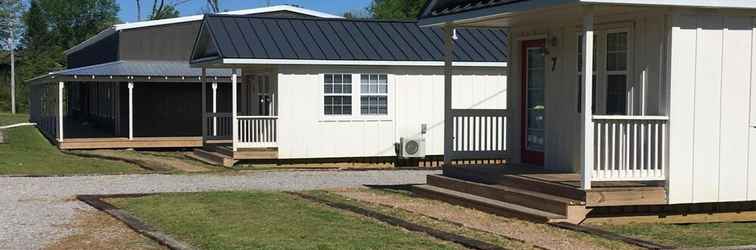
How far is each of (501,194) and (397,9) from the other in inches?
2473

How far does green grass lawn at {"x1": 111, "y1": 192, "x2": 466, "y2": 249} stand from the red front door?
11.0ft

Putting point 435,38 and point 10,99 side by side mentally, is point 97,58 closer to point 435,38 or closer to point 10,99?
point 435,38

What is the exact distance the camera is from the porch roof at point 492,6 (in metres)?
10.4

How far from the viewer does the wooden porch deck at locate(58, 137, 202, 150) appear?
87.0 feet

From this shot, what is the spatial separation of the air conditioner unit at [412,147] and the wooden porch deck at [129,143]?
785 cm

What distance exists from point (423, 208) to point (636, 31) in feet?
11.4

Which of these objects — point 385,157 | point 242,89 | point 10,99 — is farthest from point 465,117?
point 10,99

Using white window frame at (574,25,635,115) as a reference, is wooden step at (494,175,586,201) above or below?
below

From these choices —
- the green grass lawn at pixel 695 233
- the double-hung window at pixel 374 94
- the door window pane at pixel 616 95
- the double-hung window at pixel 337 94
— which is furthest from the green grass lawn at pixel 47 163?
the green grass lawn at pixel 695 233

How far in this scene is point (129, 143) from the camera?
26922mm

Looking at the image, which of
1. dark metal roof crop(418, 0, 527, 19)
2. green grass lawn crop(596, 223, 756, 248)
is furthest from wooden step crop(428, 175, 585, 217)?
dark metal roof crop(418, 0, 527, 19)

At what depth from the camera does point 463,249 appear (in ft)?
29.0

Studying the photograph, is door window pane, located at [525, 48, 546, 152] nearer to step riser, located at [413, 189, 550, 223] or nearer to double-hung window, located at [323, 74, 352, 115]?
step riser, located at [413, 189, 550, 223]

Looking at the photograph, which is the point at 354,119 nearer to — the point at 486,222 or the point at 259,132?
the point at 259,132
